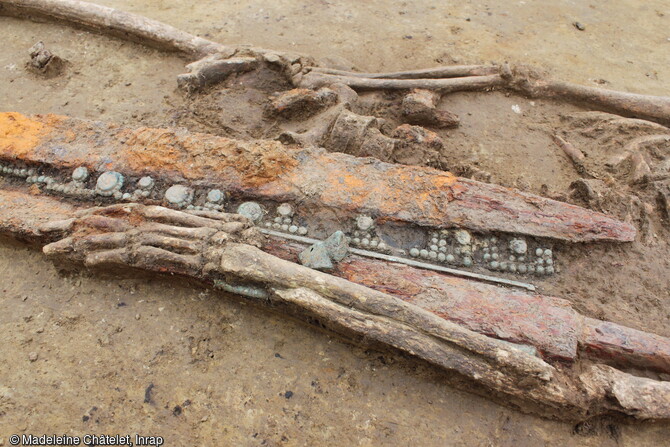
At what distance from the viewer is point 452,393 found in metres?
2.38

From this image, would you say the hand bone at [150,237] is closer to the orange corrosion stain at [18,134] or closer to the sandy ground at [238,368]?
the sandy ground at [238,368]

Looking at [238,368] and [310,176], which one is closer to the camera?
[238,368]

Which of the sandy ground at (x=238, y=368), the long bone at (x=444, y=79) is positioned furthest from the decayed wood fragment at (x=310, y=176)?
the long bone at (x=444, y=79)

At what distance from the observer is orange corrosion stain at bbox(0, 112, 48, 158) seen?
10.6 ft

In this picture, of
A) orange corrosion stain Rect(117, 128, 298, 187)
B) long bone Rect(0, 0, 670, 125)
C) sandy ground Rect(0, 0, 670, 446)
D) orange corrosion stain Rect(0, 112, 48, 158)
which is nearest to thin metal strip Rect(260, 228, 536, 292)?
sandy ground Rect(0, 0, 670, 446)

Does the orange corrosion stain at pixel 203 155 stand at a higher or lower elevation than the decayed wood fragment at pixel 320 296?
higher

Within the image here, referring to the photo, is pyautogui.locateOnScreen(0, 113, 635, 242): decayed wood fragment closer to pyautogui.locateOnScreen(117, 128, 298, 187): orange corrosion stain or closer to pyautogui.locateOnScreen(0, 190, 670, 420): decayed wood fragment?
pyautogui.locateOnScreen(117, 128, 298, 187): orange corrosion stain

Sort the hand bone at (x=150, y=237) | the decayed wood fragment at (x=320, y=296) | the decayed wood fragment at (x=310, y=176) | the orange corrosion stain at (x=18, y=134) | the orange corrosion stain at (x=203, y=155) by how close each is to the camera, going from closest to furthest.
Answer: the decayed wood fragment at (x=320, y=296) → the hand bone at (x=150, y=237) → the decayed wood fragment at (x=310, y=176) → the orange corrosion stain at (x=203, y=155) → the orange corrosion stain at (x=18, y=134)

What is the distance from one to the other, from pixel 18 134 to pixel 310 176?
2235mm

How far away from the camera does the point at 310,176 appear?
2961 mm

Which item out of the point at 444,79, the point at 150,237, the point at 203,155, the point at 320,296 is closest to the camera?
the point at 320,296

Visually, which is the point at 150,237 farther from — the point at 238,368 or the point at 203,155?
the point at 238,368

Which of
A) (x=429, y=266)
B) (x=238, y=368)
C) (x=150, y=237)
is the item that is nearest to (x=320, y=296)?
(x=238, y=368)

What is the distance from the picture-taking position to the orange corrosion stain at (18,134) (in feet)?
10.6
